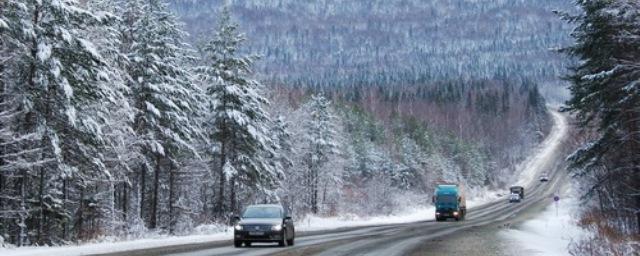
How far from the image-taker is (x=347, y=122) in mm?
132500

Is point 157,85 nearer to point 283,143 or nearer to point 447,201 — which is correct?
point 283,143

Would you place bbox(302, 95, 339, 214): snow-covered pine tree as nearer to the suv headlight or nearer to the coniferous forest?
the coniferous forest

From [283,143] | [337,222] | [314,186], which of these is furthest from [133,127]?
[314,186]

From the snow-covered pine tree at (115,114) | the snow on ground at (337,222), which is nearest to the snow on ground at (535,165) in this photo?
the snow on ground at (337,222)

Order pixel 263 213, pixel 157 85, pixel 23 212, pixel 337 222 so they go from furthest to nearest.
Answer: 1. pixel 337 222
2. pixel 157 85
3. pixel 263 213
4. pixel 23 212

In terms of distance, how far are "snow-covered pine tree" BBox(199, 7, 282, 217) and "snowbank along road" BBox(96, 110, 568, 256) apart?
7.19 m

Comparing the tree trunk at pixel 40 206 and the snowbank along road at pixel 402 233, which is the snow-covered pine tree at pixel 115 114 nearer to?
the tree trunk at pixel 40 206

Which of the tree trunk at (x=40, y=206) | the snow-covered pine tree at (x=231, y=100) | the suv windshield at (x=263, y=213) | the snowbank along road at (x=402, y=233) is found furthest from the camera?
the snow-covered pine tree at (x=231, y=100)

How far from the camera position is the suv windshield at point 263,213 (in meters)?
25.9

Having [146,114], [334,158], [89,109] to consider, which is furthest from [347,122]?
[89,109]

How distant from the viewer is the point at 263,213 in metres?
26.2

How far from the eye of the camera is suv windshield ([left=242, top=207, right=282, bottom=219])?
25.9m

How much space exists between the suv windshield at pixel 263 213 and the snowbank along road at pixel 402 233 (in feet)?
3.45

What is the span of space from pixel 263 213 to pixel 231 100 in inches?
673
